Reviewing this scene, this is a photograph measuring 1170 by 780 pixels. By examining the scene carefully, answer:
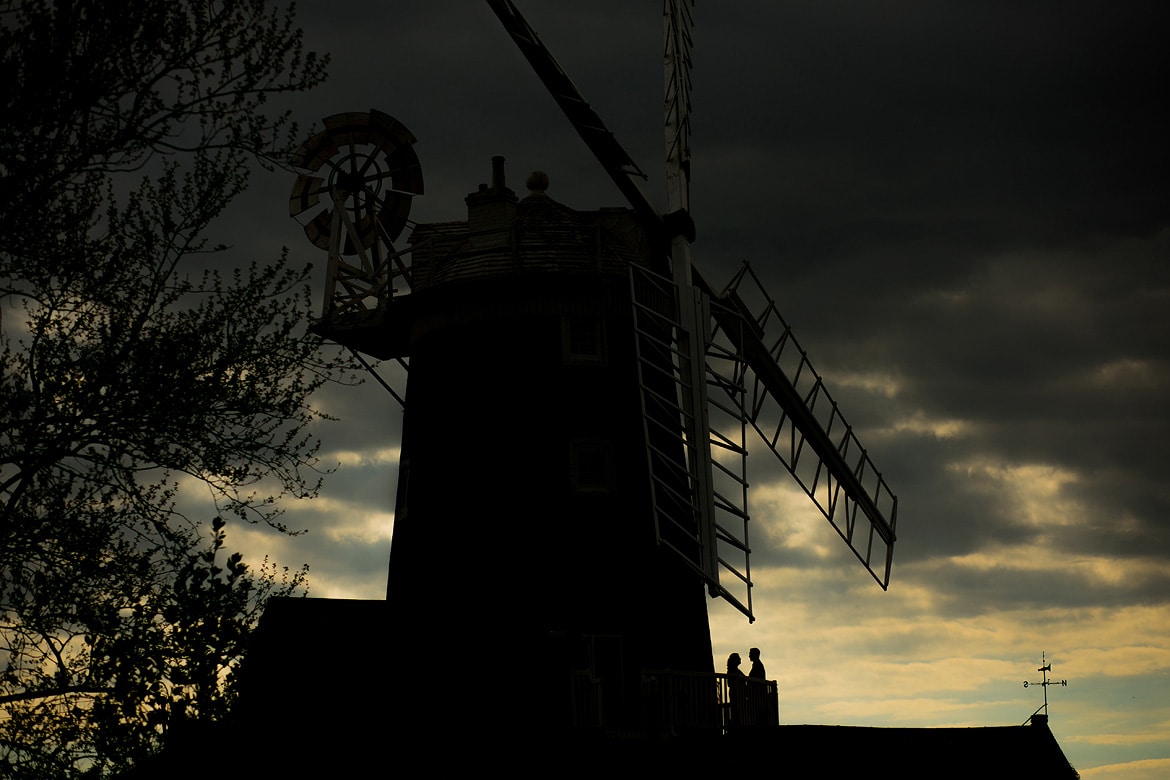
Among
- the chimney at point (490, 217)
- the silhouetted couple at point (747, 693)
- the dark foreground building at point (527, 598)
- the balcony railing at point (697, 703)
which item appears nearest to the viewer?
the dark foreground building at point (527, 598)

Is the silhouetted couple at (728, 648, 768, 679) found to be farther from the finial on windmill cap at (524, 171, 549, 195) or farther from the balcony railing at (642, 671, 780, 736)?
the finial on windmill cap at (524, 171, 549, 195)

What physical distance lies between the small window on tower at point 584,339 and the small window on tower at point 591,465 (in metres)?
1.74

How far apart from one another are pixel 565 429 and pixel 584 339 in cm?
199

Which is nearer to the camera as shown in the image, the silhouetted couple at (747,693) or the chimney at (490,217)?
the silhouetted couple at (747,693)

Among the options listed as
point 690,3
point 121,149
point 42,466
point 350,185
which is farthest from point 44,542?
point 690,3

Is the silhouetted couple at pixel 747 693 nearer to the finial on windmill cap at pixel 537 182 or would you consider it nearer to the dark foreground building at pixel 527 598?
the dark foreground building at pixel 527 598

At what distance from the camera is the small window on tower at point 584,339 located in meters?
26.8

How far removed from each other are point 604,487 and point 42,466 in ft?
41.5

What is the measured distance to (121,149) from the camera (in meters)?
15.2

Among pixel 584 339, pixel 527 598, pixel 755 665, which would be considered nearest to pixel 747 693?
pixel 755 665

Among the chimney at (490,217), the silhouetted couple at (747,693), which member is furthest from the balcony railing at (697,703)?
the chimney at (490,217)

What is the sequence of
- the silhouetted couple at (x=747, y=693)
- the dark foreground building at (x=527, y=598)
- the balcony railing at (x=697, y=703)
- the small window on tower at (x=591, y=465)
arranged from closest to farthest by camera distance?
1. the dark foreground building at (x=527, y=598)
2. the balcony railing at (x=697, y=703)
3. the silhouetted couple at (x=747, y=693)
4. the small window on tower at (x=591, y=465)

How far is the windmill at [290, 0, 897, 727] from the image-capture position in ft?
81.1

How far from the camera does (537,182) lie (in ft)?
94.6
